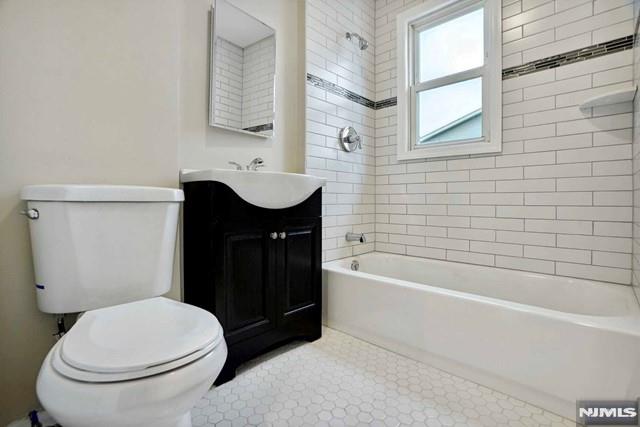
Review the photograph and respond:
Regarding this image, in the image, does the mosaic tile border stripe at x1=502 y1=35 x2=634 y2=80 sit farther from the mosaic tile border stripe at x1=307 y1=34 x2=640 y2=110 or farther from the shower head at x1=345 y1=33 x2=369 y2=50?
the shower head at x1=345 y1=33 x2=369 y2=50

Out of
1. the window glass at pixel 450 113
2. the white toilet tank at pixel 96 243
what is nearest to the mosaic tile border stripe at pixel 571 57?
the window glass at pixel 450 113

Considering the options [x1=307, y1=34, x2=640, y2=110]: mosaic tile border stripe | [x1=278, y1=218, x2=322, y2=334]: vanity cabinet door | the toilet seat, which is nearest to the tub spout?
[x1=278, y1=218, x2=322, y2=334]: vanity cabinet door

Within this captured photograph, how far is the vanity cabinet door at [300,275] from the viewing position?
1.64 meters

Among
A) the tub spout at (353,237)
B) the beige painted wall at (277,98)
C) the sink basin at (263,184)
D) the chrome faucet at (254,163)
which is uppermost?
the beige painted wall at (277,98)

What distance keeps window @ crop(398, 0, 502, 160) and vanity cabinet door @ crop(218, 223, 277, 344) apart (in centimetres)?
143

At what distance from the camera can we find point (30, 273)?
111 centimetres

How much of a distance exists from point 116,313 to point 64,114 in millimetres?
772

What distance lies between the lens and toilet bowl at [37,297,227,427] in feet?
2.17

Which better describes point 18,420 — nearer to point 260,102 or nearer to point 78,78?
point 78,78

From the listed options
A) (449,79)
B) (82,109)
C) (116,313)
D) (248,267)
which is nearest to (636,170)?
(449,79)

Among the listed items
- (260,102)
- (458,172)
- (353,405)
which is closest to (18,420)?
(353,405)

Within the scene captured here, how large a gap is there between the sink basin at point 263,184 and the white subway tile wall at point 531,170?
518 millimetres

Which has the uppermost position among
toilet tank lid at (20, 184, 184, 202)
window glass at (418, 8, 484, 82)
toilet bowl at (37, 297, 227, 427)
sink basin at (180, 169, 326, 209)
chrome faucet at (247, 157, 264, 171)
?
window glass at (418, 8, 484, 82)

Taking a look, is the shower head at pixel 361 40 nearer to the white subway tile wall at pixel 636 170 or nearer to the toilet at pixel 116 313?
the white subway tile wall at pixel 636 170
